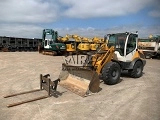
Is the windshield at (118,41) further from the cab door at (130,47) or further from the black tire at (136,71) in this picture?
the black tire at (136,71)

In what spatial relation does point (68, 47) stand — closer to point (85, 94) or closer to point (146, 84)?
point (146, 84)

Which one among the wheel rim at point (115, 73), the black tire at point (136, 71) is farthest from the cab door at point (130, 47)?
the wheel rim at point (115, 73)

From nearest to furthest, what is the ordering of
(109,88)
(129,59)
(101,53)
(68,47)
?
1. (109,88)
2. (101,53)
3. (129,59)
4. (68,47)

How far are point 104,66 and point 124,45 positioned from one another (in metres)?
1.73

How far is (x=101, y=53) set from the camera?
8.31 m

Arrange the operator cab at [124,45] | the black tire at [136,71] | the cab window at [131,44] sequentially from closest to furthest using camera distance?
1. the operator cab at [124,45]
2. the cab window at [131,44]
3. the black tire at [136,71]

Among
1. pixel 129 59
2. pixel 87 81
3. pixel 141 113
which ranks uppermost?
pixel 129 59

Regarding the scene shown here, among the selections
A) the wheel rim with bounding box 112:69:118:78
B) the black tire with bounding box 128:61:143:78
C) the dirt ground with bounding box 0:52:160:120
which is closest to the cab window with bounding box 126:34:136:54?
the black tire with bounding box 128:61:143:78

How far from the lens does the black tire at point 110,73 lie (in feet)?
25.5

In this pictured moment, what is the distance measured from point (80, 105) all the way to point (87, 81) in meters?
1.36

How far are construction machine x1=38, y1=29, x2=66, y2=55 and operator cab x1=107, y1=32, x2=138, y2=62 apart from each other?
460 inches

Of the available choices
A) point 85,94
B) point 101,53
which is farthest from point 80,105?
point 101,53

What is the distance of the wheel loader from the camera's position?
22.8 feet

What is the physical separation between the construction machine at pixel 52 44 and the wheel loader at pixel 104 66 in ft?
37.0
